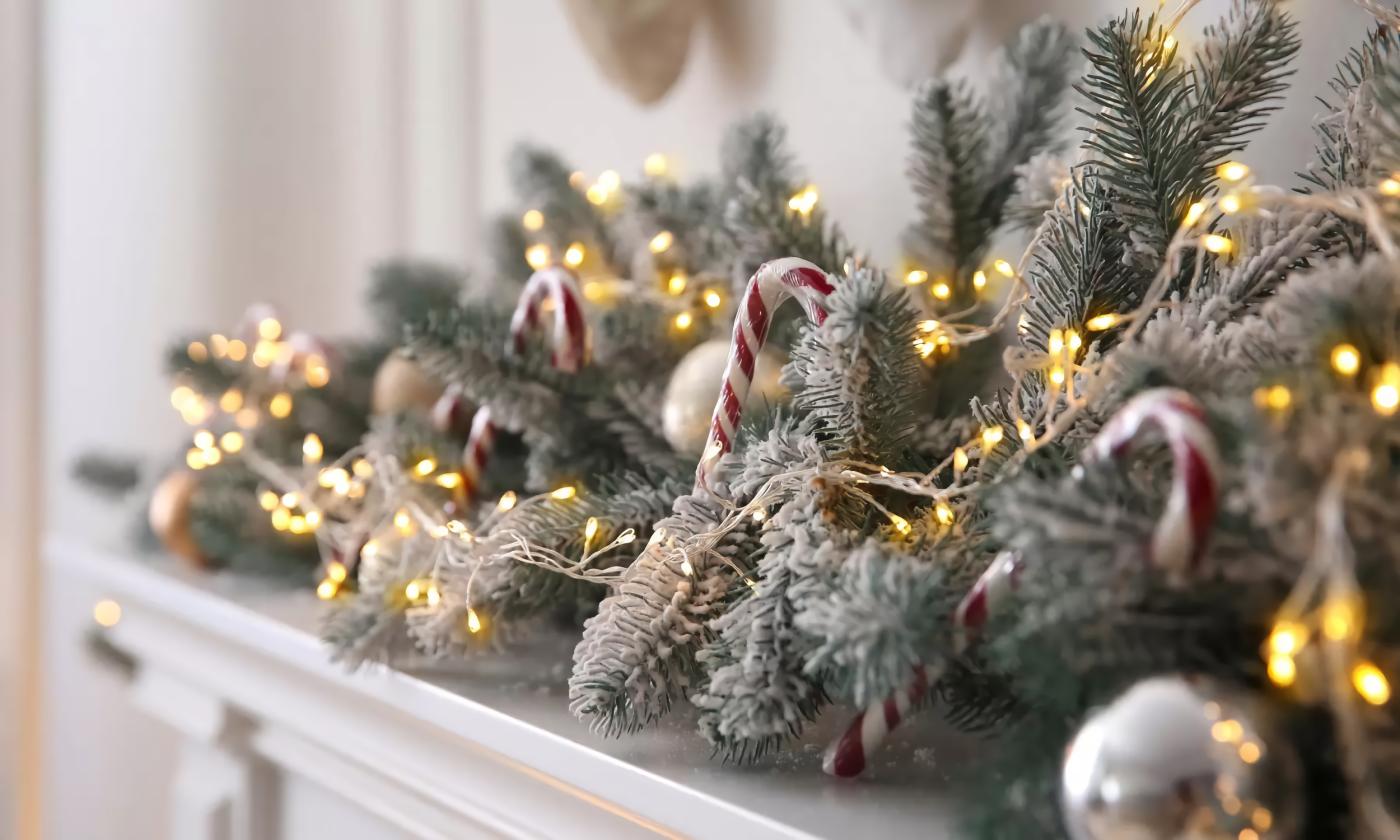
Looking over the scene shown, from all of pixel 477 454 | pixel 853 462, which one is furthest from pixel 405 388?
pixel 853 462

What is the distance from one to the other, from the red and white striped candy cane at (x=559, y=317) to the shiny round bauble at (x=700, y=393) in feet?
0.24

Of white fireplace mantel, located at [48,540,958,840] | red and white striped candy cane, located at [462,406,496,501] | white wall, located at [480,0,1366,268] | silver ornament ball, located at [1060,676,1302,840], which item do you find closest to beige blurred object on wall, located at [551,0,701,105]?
white wall, located at [480,0,1366,268]

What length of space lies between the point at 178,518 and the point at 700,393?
1.58 ft

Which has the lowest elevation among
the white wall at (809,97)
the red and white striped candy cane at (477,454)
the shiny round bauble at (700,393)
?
the red and white striped candy cane at (477,454)

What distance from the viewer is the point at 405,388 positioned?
31.8 inches

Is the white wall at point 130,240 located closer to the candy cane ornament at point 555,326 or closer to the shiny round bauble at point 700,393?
the candy cane ornament at point 555,326

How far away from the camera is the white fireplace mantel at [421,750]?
1.37 feet

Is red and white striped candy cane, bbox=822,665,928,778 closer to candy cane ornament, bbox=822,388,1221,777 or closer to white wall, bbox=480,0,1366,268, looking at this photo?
candy cane ornament, bbox=822,388,1221,777

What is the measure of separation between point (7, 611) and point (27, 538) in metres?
0.08

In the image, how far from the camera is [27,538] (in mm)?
1202

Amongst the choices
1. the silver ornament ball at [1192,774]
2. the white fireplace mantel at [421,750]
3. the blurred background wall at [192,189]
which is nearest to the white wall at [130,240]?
the blurred background wall at [192,189]

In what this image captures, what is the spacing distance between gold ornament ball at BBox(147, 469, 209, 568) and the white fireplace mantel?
2 cm

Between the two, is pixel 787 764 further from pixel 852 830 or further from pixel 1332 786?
pixel 1332 786

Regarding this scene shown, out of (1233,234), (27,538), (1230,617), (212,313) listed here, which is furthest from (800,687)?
(27,538)
